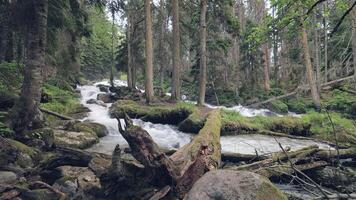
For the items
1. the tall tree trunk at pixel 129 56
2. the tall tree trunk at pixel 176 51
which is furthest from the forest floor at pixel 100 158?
the tall tree trunk at pixel 129 56

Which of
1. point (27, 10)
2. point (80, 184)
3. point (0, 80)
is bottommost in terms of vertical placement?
point (80, 184)

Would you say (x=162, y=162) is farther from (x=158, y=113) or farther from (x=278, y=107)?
(x=278, y=107)

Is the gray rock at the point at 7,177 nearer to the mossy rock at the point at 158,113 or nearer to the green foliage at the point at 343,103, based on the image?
the mossy rock at the point at 158,113

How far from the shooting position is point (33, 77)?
10172mm

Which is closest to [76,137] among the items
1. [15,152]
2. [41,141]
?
[41,141]

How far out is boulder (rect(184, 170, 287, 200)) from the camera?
15.4ft

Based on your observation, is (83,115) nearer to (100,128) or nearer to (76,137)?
(100,128)

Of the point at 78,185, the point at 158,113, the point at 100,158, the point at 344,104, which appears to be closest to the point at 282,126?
the point at 158,113

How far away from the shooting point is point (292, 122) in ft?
56.5

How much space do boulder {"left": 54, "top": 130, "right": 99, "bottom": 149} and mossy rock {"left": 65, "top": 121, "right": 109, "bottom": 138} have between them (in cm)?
66

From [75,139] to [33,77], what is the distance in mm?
2474

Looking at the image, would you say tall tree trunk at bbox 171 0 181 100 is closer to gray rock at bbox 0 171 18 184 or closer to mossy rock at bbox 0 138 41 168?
mossy rock at bbox 0 138 41 168

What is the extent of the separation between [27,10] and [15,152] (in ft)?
17.3

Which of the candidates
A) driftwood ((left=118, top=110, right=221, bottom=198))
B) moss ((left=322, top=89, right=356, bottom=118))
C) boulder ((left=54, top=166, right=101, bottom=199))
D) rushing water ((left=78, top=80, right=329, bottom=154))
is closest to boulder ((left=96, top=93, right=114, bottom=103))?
rushing water ((left=78, top=80, right=329, bottom=154))
